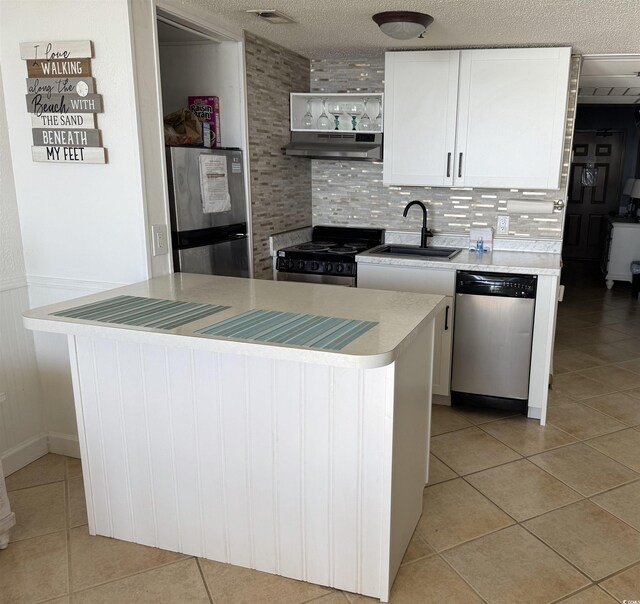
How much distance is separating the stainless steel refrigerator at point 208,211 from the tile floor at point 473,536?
3.98 ft

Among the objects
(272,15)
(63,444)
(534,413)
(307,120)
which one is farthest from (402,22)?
(63,444)

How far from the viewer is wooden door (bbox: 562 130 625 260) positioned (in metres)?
8.54

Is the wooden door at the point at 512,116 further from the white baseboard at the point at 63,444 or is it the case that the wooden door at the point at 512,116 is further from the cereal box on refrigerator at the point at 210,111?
the white baseboard at the point at 63,444

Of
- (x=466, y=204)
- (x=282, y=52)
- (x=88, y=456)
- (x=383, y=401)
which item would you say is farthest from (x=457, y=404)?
(x=282, y=52)

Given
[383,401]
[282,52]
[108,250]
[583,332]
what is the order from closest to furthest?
[383,401] → [108,250] → [282,52] → [583,332]

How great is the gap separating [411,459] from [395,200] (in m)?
2.32

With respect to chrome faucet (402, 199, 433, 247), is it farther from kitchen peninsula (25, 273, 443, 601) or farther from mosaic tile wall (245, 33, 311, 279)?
kitchen peninsula (25, 273, 443, 601)

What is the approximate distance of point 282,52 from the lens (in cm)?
367

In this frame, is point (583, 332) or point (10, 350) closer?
point (10, 350)

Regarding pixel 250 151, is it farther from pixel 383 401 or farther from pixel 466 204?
pixel 383 401

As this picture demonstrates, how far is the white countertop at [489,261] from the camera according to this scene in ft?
10.6

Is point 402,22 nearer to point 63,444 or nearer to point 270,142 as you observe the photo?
point 270,142

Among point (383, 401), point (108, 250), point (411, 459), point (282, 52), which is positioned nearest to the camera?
point (383, 401)

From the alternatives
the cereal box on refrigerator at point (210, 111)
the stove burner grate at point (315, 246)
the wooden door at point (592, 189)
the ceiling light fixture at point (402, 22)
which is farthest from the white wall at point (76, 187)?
the wooden door at point (592, 189)
